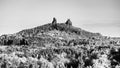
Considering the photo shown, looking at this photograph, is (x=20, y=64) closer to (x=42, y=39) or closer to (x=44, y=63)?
(x=44, y=63)

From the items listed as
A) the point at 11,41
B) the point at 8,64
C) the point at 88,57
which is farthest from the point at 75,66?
the point at 11,41

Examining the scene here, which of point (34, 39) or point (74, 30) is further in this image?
point (74, 30)

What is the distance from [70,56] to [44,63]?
54.6 feet

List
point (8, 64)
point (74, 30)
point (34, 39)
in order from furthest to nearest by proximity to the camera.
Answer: point (74, 30) < point (34, 39) < point (8, 64)

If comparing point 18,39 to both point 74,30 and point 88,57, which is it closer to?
point 74,30

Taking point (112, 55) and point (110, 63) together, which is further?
point (112, 55)

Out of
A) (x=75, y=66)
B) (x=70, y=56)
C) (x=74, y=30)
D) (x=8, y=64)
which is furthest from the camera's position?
(x=74, y=30)

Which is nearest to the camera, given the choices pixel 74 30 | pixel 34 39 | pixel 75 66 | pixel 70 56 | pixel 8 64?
pixel 8 64

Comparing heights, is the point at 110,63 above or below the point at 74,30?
below

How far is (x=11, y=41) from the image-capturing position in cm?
14300

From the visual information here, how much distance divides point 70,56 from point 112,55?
59.2 feet

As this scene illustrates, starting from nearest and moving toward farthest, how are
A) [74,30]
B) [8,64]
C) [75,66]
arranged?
[8,64], [75,66], [74,30]

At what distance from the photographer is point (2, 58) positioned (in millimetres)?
90938

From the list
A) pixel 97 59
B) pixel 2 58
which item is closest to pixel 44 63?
pixel 2 58
